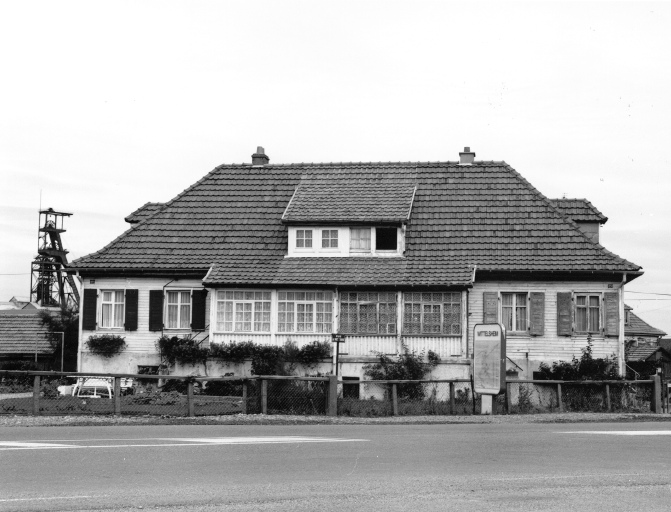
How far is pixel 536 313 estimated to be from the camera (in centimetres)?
3572

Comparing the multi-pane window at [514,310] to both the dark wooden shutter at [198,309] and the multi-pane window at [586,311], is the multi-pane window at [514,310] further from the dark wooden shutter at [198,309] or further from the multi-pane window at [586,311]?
the dark wooden shutter at [198,309]

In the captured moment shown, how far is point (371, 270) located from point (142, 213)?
12.3 m

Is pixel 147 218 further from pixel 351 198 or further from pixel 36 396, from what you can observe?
pixel 36 396

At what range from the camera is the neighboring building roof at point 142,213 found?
42.9m

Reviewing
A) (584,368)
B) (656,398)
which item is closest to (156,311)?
(584,368)

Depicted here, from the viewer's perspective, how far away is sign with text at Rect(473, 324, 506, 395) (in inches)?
961

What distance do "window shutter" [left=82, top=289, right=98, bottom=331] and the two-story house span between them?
5 centimetres

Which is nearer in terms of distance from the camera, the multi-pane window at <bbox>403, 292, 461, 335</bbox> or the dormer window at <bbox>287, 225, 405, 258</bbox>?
the multi-pane window at <bbox>403, 292, 461, 335</bbox>

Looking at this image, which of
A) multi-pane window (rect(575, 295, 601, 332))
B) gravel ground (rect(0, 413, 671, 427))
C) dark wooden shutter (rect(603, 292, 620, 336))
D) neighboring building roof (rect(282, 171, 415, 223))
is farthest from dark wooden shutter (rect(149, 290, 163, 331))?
dark wooden shutter (rect(603, 292, 620, 336))

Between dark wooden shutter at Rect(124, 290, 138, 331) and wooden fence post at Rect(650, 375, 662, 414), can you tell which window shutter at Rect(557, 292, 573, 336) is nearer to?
wooden fence post at Rect(650, 375, 662, 414)

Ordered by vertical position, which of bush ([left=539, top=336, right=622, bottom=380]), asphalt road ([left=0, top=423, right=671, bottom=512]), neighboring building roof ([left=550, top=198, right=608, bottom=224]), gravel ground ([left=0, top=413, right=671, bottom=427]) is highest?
neighboring building roof ([left=550, top=198, right=608, bottom=224])

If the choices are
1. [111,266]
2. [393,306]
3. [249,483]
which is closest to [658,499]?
[249,483]

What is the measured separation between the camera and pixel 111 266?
3756 cm

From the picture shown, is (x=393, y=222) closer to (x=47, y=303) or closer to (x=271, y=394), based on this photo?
(x=271, y=394)
